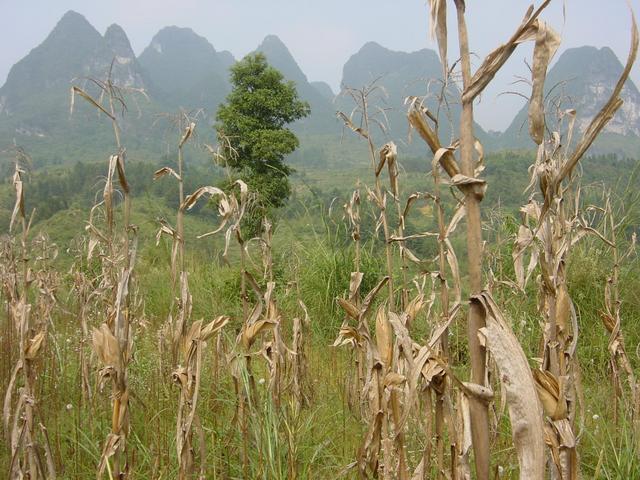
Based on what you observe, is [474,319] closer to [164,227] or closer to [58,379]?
[164,227]

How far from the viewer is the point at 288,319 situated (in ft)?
15.4

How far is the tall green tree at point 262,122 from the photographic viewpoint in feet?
31.7

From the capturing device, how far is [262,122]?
10.3 metres

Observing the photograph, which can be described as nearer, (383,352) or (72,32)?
(383,352)

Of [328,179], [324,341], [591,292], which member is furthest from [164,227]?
[328,179]

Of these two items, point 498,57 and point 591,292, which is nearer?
point 498,57

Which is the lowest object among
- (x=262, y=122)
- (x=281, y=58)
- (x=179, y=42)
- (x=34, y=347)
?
(x=34, y=347)

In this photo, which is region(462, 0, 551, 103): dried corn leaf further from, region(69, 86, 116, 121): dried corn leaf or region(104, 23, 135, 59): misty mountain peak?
region(104, 23, 135, 59): misty mountain peak

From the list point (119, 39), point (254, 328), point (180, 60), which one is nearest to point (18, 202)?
point (254, 328)

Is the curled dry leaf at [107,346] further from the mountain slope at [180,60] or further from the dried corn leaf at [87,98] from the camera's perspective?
the mountain slope at [180,60]

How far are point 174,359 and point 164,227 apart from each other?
427 mm

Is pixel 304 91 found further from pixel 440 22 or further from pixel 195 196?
pixel 440 22

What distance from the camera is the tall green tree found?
966 cm

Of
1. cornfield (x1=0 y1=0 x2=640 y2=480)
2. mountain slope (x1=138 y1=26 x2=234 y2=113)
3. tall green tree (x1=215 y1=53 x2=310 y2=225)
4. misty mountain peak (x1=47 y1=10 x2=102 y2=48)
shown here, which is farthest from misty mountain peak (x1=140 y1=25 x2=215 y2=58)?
cornfield (x1=0 y1=0 x2=640 y2=480)
